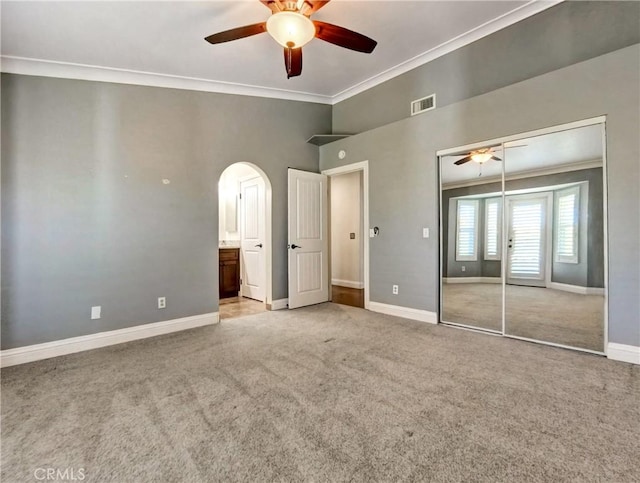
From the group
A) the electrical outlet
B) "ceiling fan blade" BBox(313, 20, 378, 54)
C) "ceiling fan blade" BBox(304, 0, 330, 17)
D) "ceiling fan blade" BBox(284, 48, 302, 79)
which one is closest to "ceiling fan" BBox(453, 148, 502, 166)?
"ceiling fan blade" BBox(313, 20, 378, 54)

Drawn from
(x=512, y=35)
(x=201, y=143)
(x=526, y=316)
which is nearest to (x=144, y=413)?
(x=201, y=143)

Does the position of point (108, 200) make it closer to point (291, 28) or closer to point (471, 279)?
point (291, 28)

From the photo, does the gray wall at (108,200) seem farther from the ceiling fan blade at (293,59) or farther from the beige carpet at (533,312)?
the beige carpet at (533,312)

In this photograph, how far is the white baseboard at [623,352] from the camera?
8.54ft

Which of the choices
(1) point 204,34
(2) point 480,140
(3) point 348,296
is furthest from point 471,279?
(1) point 204,34

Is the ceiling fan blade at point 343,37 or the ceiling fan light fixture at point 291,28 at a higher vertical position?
the ceiling fan blade at point 343,37

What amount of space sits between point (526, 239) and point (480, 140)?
3.95ft

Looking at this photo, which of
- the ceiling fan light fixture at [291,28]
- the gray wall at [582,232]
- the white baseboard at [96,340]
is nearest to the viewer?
the ceiling fan light fixture at [291,28]

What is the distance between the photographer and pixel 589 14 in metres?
2.91

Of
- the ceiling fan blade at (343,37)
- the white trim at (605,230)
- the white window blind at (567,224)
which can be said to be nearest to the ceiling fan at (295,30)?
the ceiling fan blade at (343,37)

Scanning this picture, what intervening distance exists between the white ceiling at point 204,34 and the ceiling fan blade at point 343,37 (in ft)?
1.58

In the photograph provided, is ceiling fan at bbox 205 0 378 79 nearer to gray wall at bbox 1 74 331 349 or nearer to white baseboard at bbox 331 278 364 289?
gray wall at bbox 1 74 331 349

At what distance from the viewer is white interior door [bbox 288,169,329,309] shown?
476 centimetres

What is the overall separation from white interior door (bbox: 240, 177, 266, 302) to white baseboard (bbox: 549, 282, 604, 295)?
386 cm
